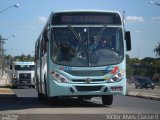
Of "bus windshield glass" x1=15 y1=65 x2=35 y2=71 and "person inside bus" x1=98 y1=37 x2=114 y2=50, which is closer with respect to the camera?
"person inside bus" x1=98 y1=37 x2=114 y2=50

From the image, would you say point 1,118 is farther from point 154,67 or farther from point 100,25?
point 154,67

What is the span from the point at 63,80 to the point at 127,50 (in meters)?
2.80

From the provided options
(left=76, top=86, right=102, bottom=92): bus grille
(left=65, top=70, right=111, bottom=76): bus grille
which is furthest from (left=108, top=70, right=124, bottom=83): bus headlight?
(left=76, top=86, right=102, bottom=92): bus grille

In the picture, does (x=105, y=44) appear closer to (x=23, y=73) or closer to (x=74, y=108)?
(x=74, y=108)

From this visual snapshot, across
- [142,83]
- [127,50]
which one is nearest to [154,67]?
[142,83]

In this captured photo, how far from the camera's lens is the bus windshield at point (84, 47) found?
1875 cm

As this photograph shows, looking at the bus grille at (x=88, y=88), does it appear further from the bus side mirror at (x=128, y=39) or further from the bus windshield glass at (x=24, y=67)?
the bus windshield glass at (x=24, y=67)

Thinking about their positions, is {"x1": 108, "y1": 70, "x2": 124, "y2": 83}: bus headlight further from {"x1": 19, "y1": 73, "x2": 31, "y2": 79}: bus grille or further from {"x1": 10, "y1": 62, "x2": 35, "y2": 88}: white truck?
{"x1": 19, "y1": 73, "x2": 31, "y2": 79}: bus grille

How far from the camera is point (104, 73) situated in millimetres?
18781

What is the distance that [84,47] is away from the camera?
18.8 meters

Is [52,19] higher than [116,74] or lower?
higher

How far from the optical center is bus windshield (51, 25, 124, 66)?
61.5ft

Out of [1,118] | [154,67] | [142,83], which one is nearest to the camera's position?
[1,118]

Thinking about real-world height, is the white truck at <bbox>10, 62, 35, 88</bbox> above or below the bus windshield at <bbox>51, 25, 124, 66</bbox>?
below
